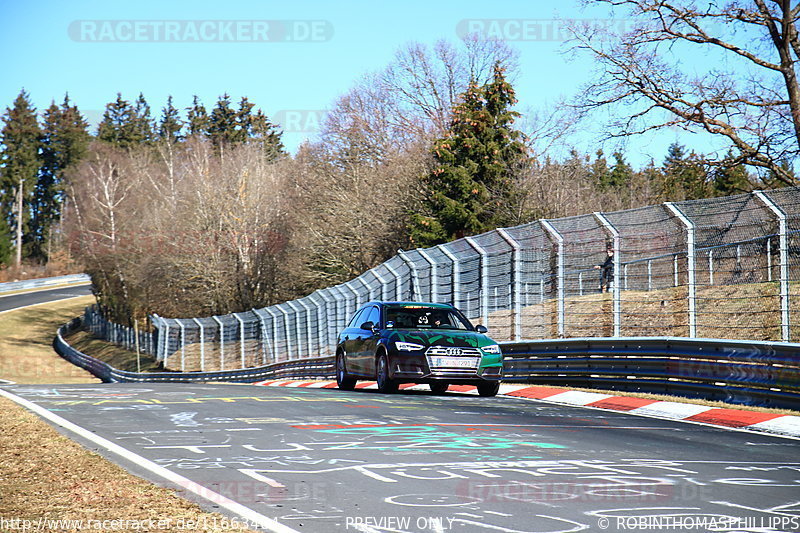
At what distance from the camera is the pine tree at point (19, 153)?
4776 inches

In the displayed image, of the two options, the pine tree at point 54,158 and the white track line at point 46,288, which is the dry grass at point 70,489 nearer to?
the white track line at point 46,288

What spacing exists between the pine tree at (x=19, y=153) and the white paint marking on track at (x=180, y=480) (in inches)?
4619

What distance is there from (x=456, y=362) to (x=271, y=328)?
21.9 m

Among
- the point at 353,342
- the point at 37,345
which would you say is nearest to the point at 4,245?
the point at 37,345

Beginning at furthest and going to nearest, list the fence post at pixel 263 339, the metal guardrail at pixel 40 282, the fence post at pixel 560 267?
the metal guardrail at pixel 40 282 → the fence post at pixel 263 339 → the fence post at pixel 560 267

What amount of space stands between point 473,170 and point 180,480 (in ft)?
132

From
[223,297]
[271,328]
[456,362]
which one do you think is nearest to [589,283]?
[456,362]

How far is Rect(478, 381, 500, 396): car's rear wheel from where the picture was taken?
52.9ft

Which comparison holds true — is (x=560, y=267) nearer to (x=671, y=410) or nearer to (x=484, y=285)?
(x=484, y=285)

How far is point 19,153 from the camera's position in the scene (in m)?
121

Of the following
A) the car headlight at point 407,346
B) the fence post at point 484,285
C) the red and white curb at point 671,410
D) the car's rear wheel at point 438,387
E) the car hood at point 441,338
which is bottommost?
the car's rear wheel at point 438,387

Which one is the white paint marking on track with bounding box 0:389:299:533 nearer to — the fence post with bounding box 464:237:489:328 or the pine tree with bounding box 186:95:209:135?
the fence post with bounding box 464:237:489:328

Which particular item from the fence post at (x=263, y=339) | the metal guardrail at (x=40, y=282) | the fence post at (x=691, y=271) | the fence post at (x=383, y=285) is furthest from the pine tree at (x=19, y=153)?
the fence post at (x=691, y=271)

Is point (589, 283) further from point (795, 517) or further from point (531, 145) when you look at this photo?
point (531, 145)
